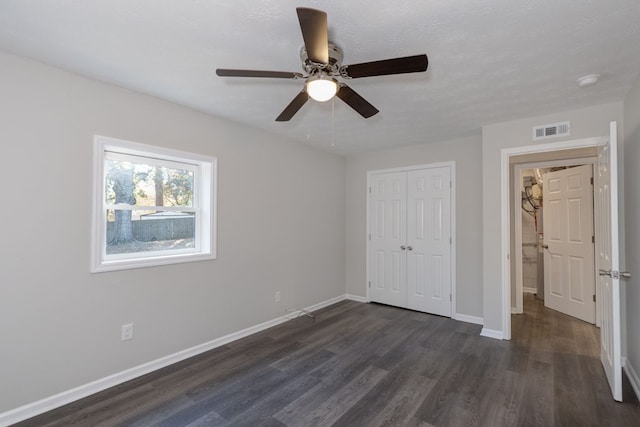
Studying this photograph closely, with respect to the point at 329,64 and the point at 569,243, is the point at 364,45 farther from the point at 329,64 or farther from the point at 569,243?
the point at 569,243

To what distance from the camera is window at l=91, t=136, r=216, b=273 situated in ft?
7.93

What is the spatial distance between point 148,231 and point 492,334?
12.6ft

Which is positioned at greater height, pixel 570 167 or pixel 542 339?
pixel 570 167

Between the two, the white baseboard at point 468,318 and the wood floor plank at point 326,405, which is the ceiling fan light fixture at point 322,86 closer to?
the wood floor plank at point 326,405

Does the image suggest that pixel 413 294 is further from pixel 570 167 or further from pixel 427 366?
pixel 570 167

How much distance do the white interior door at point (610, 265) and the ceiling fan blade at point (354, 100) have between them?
1814 millimetres

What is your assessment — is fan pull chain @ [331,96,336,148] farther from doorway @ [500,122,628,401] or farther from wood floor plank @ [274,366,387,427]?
wood floor plank @ [274,366,387,427]

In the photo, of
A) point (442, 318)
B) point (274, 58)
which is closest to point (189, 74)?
point (274, 58)

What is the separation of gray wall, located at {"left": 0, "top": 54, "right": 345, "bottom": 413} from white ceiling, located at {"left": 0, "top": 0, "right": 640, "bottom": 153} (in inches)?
10.0

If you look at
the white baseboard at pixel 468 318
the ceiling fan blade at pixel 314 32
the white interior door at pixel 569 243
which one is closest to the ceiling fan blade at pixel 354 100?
the ceiling fan blade at pixel 314 32

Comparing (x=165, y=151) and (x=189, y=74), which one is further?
(x=165, y=151)

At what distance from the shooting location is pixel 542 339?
3.30 m

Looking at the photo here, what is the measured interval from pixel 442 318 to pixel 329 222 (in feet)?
7.00

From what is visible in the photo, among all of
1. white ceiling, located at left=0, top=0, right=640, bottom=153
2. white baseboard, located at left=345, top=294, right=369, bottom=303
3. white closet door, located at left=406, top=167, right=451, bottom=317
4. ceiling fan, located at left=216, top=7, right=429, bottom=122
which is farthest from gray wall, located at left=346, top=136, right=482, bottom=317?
ceiling fan, located at left=216, top=7, right=429, bottom=122
